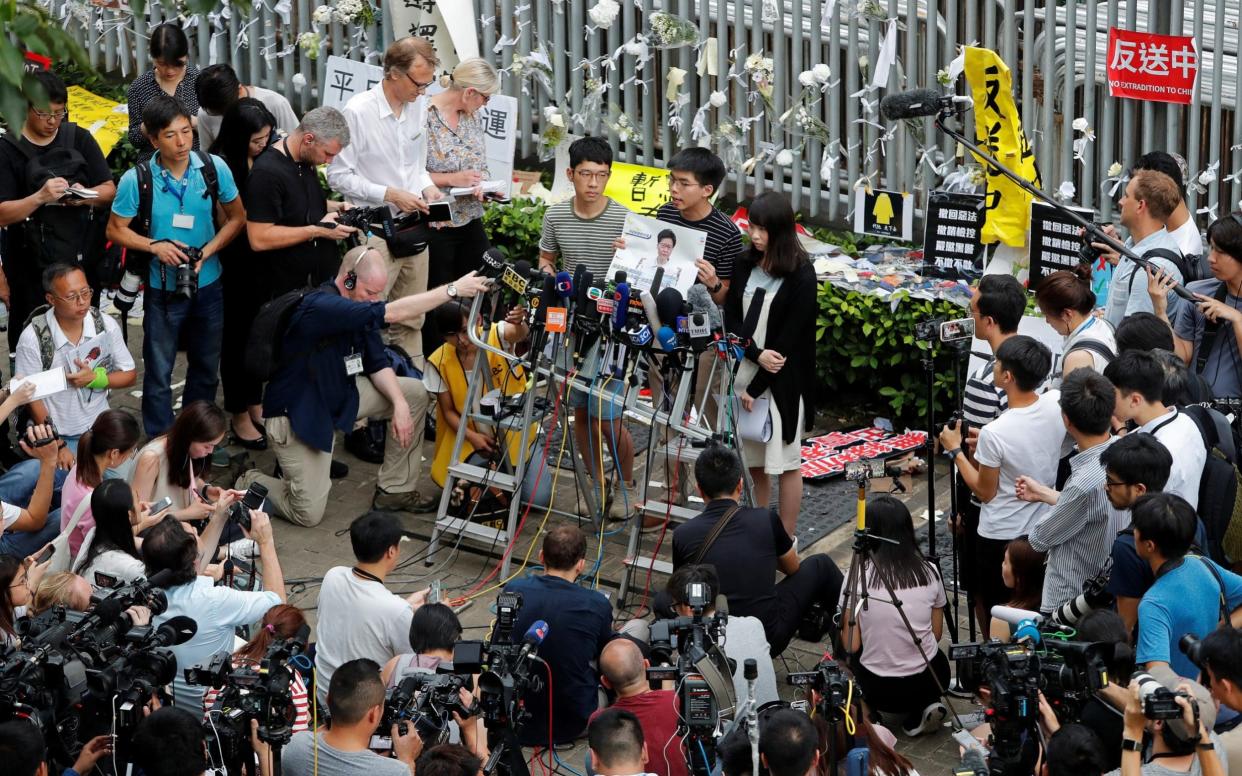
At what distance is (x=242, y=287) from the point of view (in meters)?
10.7

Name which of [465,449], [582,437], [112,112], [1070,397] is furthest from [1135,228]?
[112,112]

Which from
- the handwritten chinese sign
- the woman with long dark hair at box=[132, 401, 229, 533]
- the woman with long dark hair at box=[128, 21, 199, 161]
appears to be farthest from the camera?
the woman with long dark hair at box=[128, 21, 199, 161]

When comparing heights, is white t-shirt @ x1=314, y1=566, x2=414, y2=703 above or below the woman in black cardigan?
below

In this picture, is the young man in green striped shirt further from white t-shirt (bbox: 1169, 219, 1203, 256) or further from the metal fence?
white t-shirt (bbox: 1169, 219, 1203, 256)

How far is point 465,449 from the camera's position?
32.9 ft

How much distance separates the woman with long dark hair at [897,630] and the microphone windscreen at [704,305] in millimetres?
1575

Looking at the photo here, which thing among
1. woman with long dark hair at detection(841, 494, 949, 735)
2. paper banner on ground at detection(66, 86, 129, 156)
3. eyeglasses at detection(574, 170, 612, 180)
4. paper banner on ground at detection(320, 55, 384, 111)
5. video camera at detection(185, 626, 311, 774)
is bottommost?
woman with long dark hair at detection(841, 494, 949, 735)

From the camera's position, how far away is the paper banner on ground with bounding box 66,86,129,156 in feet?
46.6

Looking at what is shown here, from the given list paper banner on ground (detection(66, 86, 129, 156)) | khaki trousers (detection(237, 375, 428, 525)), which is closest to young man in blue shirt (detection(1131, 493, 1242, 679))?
khaki trousers (detection(237, 375, 428, 525))

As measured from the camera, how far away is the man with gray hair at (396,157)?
10.6m

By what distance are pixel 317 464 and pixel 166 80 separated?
2982 millimetres

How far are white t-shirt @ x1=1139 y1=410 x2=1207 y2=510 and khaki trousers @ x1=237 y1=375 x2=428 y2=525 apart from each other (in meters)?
4.42

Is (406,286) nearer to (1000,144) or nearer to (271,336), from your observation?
(271,336)

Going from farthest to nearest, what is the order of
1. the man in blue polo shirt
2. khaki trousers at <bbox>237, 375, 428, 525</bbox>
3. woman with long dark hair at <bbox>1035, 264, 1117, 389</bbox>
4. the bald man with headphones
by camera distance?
the man in blue polo shirt, khaki trousers at <bbox>237, 375, 428, 525</bbox>, the bald man with headphones, woman with long dark hair at <bbox>1035, 264, 1117, 389</bbox>
